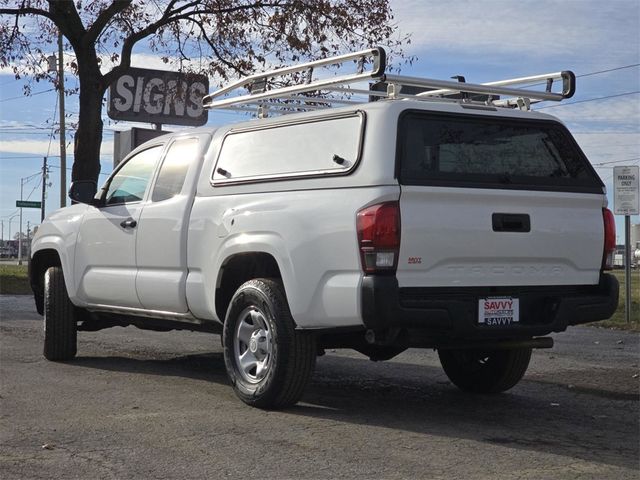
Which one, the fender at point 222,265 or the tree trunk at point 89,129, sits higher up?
the tree trunk at point 89,129

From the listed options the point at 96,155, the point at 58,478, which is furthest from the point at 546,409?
the point at 96,155

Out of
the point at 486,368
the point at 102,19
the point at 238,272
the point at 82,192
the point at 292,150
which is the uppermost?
the point at 102,19

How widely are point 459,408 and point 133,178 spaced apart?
3503 mm

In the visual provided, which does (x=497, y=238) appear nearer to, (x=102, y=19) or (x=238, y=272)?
(x=238, y=272)

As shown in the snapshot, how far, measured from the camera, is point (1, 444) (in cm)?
533

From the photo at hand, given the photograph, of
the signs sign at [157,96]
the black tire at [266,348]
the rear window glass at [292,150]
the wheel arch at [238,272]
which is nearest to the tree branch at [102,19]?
the signs sign at [157,96]

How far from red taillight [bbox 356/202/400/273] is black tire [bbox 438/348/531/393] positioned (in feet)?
6.20

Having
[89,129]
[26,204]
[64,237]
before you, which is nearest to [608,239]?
[64,237]

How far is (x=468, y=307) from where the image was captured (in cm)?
589

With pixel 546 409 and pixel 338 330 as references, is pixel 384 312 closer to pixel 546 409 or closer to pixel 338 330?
pixel 338 330

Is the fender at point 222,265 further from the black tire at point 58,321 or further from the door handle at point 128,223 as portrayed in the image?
the black tire at point 58,321

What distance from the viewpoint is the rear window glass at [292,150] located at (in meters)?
6.10

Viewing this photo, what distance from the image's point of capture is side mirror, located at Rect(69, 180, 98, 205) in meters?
8.40

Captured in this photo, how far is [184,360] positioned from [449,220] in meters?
4.11
